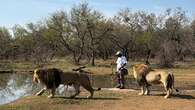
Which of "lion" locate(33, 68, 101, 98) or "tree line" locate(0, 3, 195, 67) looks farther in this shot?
"tree line" locate(0, 3, 195, 67)

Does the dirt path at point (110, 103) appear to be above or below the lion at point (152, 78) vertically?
below

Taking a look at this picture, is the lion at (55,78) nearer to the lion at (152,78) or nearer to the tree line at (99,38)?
the lion at (152,78)

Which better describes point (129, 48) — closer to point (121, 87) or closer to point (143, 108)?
point (121, 87)

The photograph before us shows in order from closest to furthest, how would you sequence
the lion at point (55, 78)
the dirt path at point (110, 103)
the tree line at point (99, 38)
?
1. the dirt path at point (110, 103)
2. the lion at point (55, 78)
3. the tree line at point (99, 38)

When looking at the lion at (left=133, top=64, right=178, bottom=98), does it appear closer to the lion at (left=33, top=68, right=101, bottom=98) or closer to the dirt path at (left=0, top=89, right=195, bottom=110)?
the dirt path at (left=0, top=89, right=195, bottom=110)

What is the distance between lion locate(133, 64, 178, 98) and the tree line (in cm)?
3437

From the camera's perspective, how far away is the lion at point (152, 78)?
18000mm

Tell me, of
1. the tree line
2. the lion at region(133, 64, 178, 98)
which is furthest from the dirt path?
the tree line

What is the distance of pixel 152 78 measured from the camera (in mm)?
18578

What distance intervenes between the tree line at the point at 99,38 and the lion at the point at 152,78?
34.4 metres

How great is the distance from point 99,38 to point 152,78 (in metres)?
43.8

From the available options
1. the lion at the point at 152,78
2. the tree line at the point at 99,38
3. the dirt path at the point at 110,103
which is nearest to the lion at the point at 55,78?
the dirt path at the point at 110,103

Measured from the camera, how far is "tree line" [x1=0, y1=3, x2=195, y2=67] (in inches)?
2382

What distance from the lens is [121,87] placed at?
21328 millimetres
